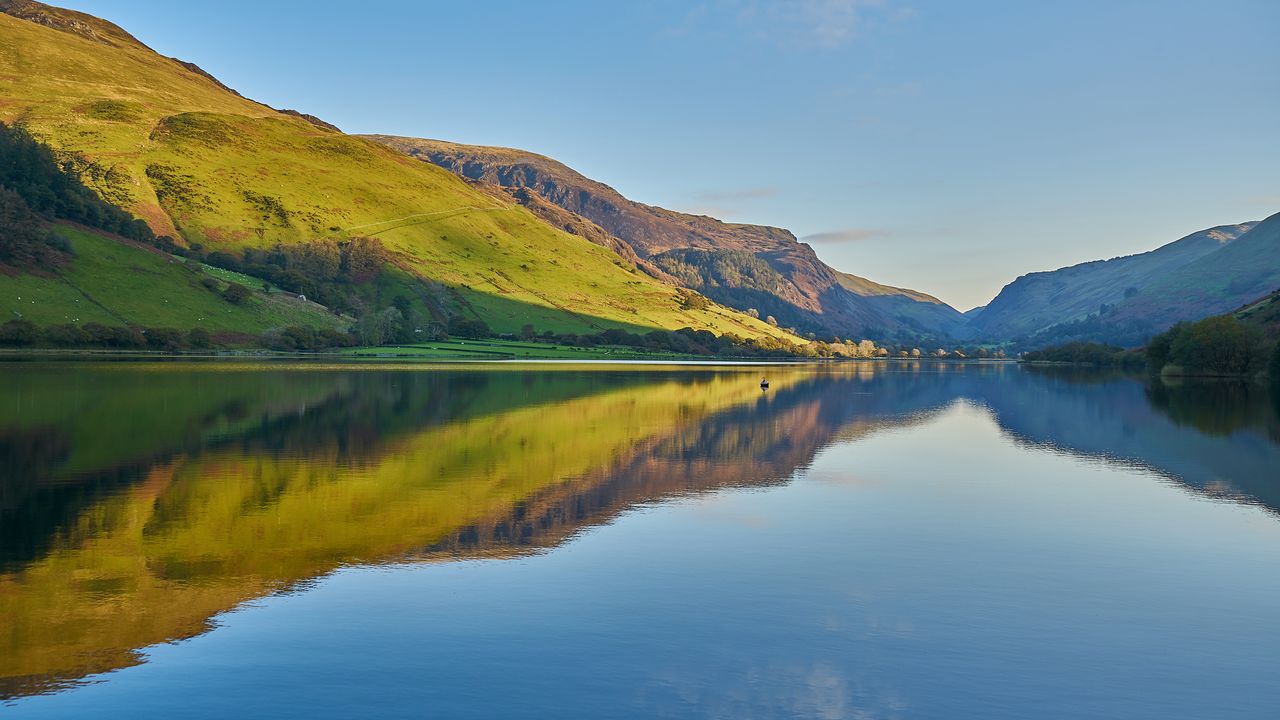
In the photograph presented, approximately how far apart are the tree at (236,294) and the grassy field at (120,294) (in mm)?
1231

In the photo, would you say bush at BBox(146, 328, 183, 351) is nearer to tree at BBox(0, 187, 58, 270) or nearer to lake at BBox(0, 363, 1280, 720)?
tree at BBox(0, 187, 58, 270)

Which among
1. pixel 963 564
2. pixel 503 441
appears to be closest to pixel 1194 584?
pixel 963 564

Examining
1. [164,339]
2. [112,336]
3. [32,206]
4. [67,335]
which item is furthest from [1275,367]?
[32,206]

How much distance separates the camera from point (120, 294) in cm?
17138

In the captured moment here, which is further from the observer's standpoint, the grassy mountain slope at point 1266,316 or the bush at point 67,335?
the grassy mountain slope at point 1266,316

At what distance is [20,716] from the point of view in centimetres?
1244

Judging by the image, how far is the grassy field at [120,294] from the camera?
15338cm

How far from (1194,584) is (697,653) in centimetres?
1345

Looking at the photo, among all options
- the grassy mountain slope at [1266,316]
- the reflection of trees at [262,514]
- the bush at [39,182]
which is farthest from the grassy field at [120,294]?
the grassy mountain slope at [1266,316]

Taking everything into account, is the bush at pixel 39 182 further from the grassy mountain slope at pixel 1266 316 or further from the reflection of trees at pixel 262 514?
the grassy mountain slope at pixel 1266 316

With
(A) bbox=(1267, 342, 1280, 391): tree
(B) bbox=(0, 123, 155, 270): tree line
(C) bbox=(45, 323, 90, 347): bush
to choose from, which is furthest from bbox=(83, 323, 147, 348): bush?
(A) bbox=(1267, 342, 1280, 391): tree

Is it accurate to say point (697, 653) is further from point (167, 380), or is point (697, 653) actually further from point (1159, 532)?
point (167, 380)

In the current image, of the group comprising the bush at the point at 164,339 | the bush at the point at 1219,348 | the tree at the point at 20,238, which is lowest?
the bush at the point at 164,339

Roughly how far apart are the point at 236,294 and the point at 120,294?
1057 inches
